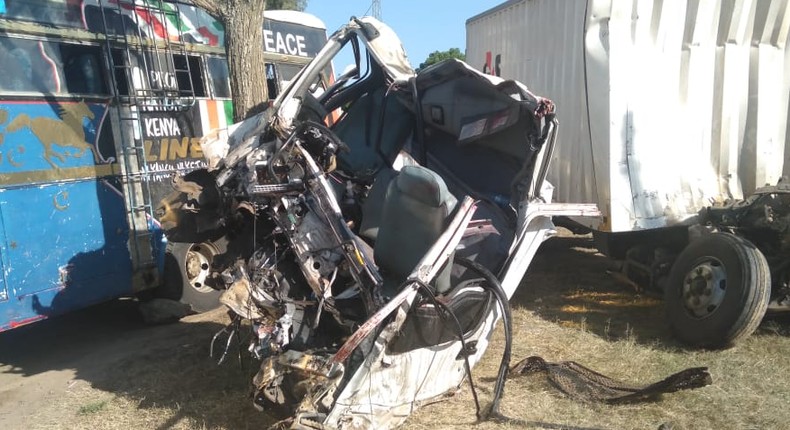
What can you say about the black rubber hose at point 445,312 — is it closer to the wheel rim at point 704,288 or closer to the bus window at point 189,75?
the wheel rim at point 704,288

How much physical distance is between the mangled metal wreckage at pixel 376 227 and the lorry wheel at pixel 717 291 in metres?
1.52

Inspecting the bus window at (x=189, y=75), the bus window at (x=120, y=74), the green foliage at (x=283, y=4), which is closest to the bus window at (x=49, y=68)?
the bus window at (x=120, y=74)

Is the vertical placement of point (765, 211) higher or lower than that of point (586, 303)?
higher

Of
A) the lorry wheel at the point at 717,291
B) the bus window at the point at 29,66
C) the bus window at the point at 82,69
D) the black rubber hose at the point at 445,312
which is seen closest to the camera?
the black rubber hose at the point at 445,312

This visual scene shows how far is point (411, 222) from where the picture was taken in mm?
3363

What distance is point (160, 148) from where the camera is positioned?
230 inches

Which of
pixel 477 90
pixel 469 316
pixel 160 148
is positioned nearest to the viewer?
pixel 469 316

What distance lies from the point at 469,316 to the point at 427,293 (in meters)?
0.42

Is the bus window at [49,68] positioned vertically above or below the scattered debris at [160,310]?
above

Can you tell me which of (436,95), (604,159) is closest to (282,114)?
(436,95)

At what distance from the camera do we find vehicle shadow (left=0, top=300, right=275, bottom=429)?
395 centimetres

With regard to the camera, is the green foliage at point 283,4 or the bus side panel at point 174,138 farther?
the green foliage at point 283,4

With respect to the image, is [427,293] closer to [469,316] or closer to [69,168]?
[469,316]

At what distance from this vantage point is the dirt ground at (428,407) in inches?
145
